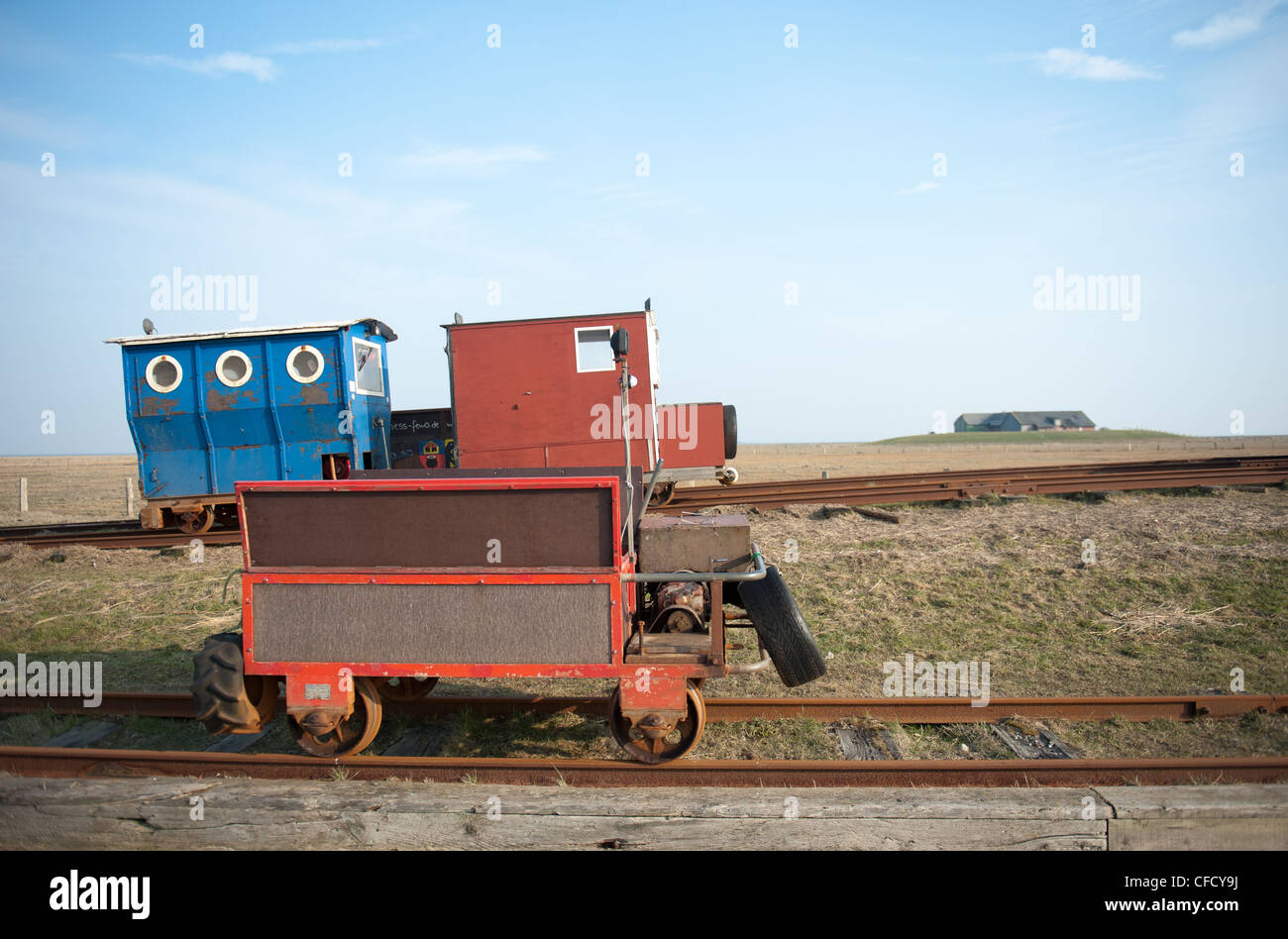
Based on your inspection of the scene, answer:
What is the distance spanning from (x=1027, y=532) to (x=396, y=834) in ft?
29.7

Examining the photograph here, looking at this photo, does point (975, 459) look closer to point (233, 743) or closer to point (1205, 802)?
point (1205, 802)

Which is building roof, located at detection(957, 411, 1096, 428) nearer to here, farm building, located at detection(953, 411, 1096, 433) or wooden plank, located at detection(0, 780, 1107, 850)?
farm building, located at detection(953, 411, 1096, 433)

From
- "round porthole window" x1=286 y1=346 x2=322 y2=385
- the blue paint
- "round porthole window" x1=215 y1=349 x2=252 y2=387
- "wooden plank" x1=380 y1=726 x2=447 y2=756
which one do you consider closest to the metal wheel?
the blue paint

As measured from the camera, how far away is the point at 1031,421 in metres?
87.1

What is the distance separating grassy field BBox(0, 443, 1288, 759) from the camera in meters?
4.75

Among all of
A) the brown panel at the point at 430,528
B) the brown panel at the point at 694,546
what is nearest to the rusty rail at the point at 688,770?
the brown panel at the point at 694,546

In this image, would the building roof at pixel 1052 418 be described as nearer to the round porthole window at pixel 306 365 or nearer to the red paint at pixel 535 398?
the red paint at pixel 535 398

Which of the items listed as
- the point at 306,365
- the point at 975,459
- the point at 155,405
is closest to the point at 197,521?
the point at 155,405

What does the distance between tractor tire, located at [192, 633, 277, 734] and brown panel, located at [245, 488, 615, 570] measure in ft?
1.85

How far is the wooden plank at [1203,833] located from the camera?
10.0ft

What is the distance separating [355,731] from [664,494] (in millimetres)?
9380

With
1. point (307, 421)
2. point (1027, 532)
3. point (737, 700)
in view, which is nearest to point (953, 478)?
point (1027, 532)

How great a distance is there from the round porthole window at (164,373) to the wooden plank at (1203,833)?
1326cm

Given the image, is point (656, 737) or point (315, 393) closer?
point (656, 737)
